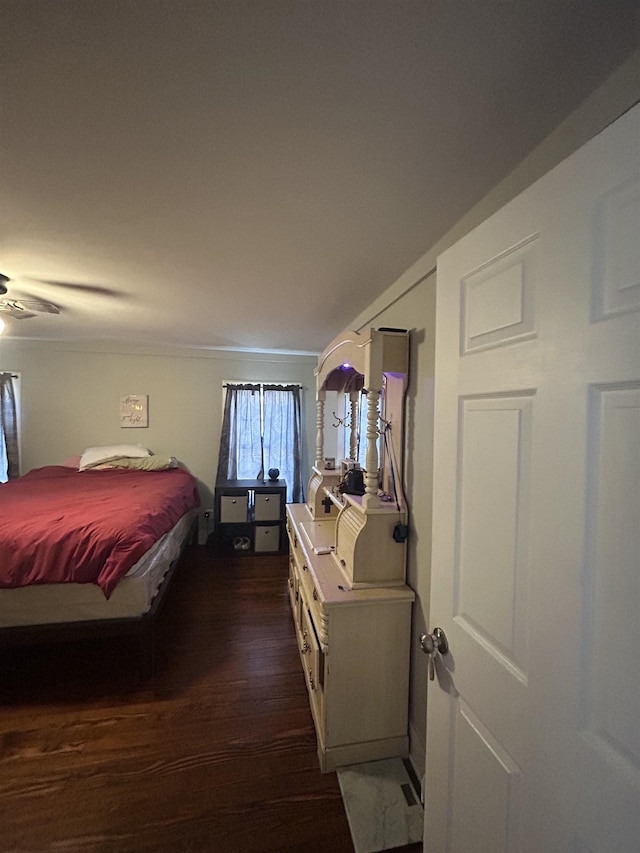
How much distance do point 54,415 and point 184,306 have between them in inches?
110

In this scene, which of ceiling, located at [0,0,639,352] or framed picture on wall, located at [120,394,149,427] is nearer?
ceiling, located at [0,0,639,352]

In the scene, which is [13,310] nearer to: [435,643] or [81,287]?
[81,287]

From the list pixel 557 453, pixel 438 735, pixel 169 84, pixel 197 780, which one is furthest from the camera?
pixel 197 780

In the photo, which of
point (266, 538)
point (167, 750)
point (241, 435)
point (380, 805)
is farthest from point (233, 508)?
point (380, 805)

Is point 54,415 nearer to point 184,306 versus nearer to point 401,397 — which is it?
point 184,306

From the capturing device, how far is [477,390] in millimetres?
851

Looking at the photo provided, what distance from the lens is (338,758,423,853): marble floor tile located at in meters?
1.29

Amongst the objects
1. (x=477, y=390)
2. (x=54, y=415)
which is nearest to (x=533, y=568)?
(x=477, y=390)

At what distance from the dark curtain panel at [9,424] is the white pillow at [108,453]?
0.78 m

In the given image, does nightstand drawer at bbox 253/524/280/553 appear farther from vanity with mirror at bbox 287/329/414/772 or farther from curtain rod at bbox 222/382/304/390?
vanity with mirror at bbox 287/329/414/772

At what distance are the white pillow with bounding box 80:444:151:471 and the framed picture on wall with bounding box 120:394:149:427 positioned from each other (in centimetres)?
29

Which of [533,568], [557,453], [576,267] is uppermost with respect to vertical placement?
[576,267]

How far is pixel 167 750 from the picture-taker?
161 centimetres

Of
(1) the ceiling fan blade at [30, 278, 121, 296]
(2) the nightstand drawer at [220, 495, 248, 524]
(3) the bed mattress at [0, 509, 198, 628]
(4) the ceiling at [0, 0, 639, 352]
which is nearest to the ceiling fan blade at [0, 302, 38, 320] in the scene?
(1) the ceiling fan blade at [30, 278, 121, 296]
